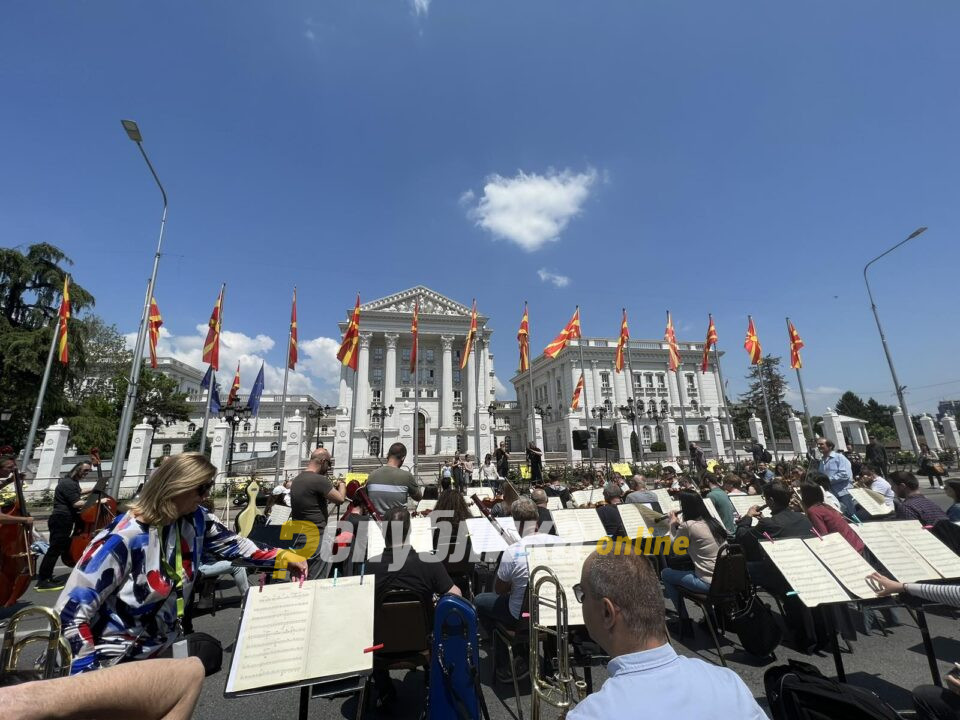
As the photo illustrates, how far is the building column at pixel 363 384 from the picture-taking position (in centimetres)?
3912

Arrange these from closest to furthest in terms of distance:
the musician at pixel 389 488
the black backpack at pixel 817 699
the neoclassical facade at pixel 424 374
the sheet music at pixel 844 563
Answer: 1. the black backpack at pixel 817 699
2. the sheet music at pixel 844 563
3. the musician at pixel 389 488
4. the neoclassical facade at pixel 424 374

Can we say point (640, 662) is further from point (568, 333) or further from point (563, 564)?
point (568, 333)

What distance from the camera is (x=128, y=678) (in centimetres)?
119

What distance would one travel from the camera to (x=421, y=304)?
46062 millimetres

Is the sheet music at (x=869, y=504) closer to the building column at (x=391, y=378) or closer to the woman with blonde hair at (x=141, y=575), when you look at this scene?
the woman with blonde hair at (x=141, y=575)

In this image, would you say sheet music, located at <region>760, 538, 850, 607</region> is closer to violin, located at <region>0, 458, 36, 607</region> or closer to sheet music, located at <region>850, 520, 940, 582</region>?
sheet music, located at <region>850, 520, 940, 582</region>

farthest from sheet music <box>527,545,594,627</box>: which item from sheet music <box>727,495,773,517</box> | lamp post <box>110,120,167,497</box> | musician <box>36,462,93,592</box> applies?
lamp post <box>110,120,167,497</box>

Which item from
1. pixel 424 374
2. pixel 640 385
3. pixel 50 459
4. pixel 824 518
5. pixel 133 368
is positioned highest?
pixel 424 374

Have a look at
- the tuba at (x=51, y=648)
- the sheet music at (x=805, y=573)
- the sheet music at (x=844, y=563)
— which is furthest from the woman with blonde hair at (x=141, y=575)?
the sheet music at (x=844, y=563)

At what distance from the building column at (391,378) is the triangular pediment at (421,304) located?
3482mm

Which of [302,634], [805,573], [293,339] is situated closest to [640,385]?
[293,339]

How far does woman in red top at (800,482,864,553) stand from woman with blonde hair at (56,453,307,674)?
580cm

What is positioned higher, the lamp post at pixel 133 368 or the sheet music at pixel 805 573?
the lamp post at pixel 133 368

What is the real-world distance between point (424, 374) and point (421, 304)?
8.21m
